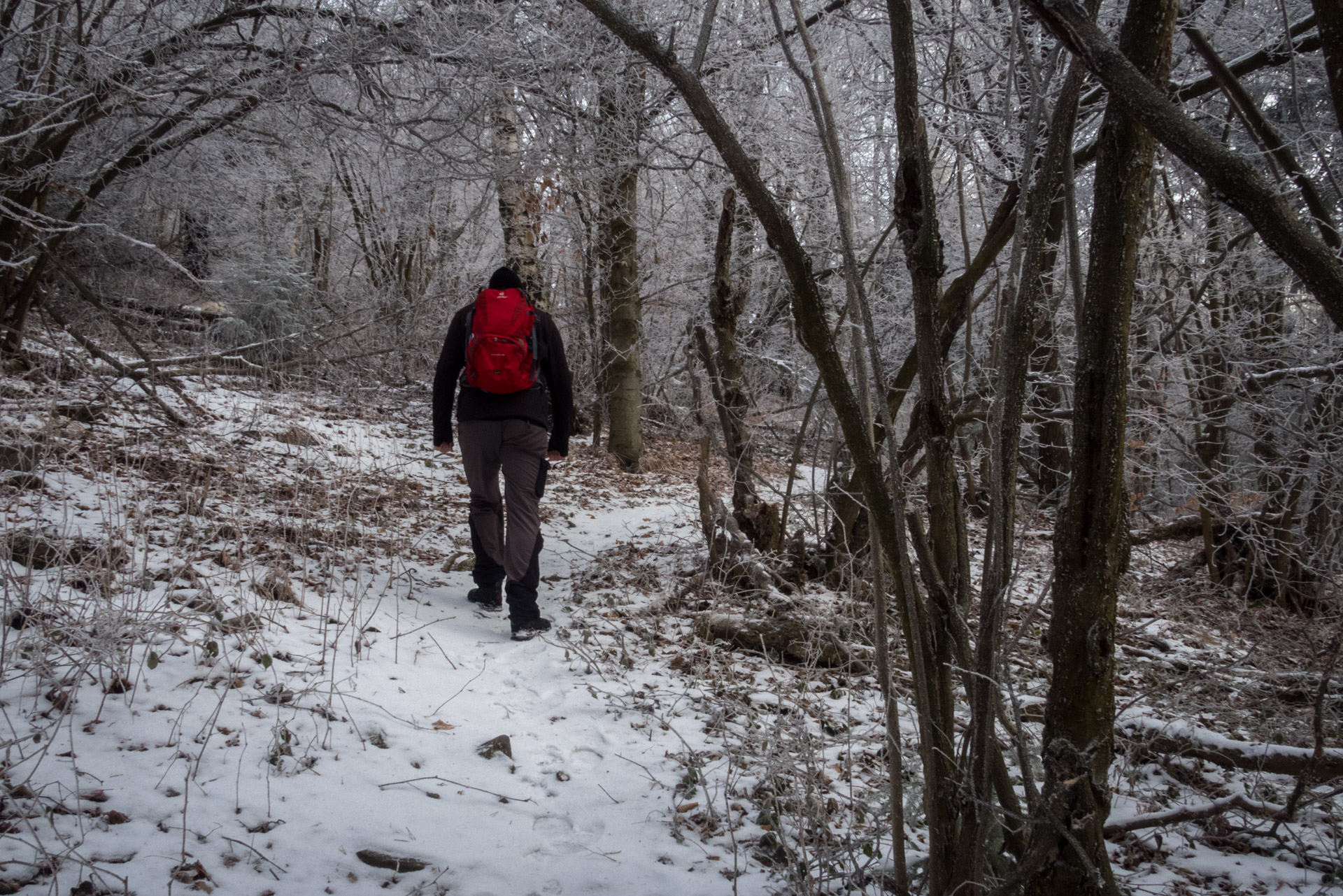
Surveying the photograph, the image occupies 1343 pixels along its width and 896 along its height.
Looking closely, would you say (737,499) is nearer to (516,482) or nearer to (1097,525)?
(516,482)

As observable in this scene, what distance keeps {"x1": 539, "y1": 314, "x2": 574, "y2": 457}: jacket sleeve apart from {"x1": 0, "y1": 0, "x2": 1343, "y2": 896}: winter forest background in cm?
95

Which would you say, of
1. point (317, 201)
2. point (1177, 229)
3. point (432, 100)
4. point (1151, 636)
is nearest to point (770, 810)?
point (1151, 636)

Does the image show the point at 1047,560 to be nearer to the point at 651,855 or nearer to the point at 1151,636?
the point at 1151,636

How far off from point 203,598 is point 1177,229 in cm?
611

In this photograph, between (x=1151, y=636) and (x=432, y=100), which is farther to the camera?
(x=432, y=100)

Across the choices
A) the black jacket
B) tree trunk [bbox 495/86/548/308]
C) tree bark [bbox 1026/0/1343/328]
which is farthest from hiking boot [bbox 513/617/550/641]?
tree trunk [bbox 495/86/548/308]

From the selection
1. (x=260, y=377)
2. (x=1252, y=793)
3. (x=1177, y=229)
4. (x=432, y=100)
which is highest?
(x=432, y=100)

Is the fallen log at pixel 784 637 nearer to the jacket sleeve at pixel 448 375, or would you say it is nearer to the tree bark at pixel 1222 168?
the jacket sleeve at pixel 448 375

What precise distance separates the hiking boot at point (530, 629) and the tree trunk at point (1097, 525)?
2850 millimetres

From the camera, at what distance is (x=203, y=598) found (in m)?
3.18

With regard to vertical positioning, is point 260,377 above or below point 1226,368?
below

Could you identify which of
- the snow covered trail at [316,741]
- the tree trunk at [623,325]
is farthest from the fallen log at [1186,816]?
the tree trunk at [623,325]

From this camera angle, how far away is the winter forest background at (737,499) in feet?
4.57

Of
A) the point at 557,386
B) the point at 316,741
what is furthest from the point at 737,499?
the point at 316,741
